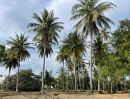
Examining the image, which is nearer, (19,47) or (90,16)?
(90,16)

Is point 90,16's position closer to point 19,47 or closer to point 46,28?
point 46,28

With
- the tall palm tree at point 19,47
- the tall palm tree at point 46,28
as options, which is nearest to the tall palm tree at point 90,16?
the tall palm tree at point 46,28

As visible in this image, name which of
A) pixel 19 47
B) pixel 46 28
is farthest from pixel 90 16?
pixel 19 47

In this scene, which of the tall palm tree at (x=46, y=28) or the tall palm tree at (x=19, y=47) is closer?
the tall palm tree at (x=46, y=28)

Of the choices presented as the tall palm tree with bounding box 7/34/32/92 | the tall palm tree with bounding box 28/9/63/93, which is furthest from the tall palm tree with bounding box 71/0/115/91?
the tall palm tree with bounding box 7/34/32/92

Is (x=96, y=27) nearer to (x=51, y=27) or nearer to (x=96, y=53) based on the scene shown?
(x=51, y=27)

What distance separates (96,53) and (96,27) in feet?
57.5

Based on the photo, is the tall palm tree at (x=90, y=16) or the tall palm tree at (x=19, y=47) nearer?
the tall palm tree at (x=90, y=16)

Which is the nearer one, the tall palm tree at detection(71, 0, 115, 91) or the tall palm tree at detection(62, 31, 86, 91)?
the tall palm tree at detection(71, 0, 115, 91)

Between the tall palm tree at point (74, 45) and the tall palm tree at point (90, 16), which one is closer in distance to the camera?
the tall palm tree at point (90, 16)

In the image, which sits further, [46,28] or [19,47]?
[19,47]

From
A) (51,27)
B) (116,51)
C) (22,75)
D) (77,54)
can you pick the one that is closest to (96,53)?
(77,54)

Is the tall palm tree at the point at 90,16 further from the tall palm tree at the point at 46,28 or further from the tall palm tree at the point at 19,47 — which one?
the tall palm tree at the point at 19,47

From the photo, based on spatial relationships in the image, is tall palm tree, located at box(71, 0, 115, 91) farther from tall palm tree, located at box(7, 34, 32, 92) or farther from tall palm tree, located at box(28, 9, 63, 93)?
tall palm tree, located at box(7, 34, 32, 92)
